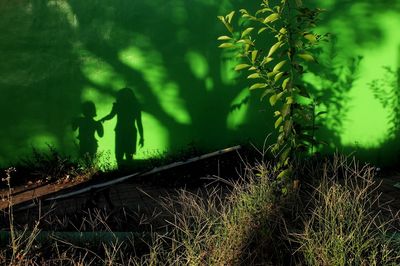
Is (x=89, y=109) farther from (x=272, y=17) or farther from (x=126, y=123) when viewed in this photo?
(x=272, y=17)

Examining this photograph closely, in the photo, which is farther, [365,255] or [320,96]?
[320,96]

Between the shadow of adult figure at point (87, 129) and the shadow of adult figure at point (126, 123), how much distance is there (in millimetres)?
145

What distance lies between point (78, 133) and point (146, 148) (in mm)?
972

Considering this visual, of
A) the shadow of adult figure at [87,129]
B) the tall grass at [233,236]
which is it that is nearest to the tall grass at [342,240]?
the tall grass at [233,236]

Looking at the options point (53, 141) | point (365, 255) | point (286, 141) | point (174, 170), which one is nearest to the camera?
point (365, 255)

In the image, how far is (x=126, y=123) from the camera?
7102 millimetres

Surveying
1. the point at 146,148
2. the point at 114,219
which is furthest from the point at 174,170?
the point at 114,219

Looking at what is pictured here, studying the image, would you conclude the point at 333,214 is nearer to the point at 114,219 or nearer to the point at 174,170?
the point at 114,219

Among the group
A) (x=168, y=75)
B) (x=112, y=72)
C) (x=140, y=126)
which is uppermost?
(x=112, y=72)

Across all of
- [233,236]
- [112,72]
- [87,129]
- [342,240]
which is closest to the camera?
[342,240]

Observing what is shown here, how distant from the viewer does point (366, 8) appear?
6926 mm

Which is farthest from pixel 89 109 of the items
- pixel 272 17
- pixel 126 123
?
pixel 272 17

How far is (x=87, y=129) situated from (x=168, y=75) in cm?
137

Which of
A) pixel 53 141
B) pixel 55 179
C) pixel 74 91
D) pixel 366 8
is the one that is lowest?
pixel 55 179
